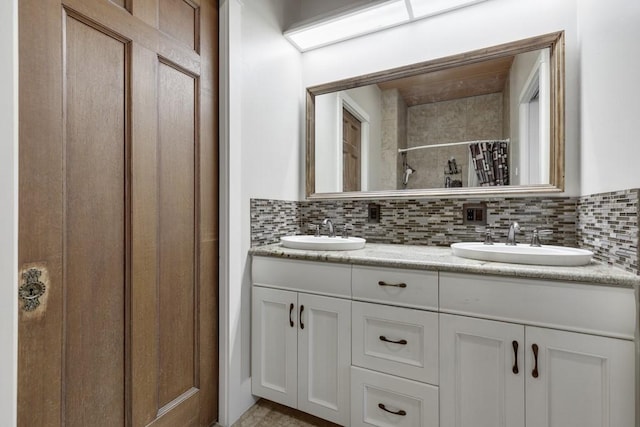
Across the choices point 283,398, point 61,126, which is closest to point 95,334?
point 61,126

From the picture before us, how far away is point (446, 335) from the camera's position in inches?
47.3

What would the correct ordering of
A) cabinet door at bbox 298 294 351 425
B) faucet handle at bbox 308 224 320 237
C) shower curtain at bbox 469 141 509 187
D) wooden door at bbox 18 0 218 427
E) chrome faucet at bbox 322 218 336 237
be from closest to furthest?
wooden door at bbox 18 0 218 427 < cabinet door at bbox 298 294 351 425 < shower curtain at bbox 469 141 509 187 < chrome faucet at bbox 322 218 336 237 < faucet handle at bbox 308 224 320 237

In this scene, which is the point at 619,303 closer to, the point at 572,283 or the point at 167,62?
the point at 572,283

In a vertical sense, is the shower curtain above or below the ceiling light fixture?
below

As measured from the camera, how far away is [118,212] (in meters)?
1.10

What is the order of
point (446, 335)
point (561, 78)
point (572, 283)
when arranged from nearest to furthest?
point (572, 283) < point (446, 335) < point (561, 78)

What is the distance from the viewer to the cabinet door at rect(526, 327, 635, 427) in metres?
0.97

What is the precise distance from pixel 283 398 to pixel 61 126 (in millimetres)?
1436

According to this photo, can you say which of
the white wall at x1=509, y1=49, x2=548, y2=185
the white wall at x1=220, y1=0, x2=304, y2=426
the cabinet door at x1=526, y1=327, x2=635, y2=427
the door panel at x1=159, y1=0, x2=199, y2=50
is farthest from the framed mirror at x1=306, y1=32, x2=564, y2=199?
the door panel at x1=159, y1=0, x2=199, y2=50

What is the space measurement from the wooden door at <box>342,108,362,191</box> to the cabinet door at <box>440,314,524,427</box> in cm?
102

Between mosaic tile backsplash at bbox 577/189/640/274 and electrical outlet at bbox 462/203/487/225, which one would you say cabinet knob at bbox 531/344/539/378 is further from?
electrical outlet at bbox 462/203/487/225

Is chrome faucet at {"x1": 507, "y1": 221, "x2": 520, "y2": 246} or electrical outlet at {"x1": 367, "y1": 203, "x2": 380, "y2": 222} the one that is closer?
chrome faucet at {"x1": 507, "y1": 221, "x2": 520, "y2": 246}

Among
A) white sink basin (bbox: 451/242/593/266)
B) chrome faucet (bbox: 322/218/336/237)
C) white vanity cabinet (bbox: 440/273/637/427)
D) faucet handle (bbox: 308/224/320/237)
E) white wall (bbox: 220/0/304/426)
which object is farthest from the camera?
faucet handle (bbox: 308/224/320/237)

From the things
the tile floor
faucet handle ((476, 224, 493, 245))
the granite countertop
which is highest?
faucet handle ((476, 224, 493, 245))
